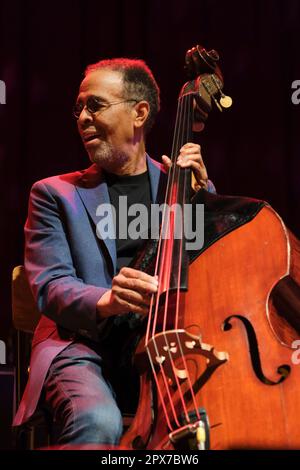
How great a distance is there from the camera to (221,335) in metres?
1.37

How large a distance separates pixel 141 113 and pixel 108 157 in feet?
0.65

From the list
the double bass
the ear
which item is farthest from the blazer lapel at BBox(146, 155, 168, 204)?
the double bass

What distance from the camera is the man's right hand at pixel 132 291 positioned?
1425mm

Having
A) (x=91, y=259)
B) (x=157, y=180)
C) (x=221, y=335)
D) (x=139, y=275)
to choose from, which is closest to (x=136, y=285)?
(x=139, y=275)

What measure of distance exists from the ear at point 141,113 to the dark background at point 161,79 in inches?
28.4

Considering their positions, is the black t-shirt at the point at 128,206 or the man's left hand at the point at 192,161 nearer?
the man's left hand at the point at 192,161

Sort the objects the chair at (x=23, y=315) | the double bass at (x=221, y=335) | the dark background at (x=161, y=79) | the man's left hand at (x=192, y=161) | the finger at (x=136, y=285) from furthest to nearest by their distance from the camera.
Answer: the dark background at (x=161, y=79)
the chair at (x=23, y=315)
the man's left hand at (x=192, y=161)
the finger at (x=136, y=285)
the double bass at (x=221, y=335)

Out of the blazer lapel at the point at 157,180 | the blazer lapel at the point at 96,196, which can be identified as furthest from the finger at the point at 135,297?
the blazer lapel at the point at 157,180

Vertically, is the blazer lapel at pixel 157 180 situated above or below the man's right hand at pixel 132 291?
above

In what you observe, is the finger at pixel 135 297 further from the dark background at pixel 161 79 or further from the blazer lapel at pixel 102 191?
the dark background at pixel 161 79

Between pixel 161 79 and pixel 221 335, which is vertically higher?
pixel 161 79

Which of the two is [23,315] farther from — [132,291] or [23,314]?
[132,291]

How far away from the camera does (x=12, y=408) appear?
2219mm

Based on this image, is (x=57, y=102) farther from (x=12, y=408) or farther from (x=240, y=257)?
(x=240, y=257)
